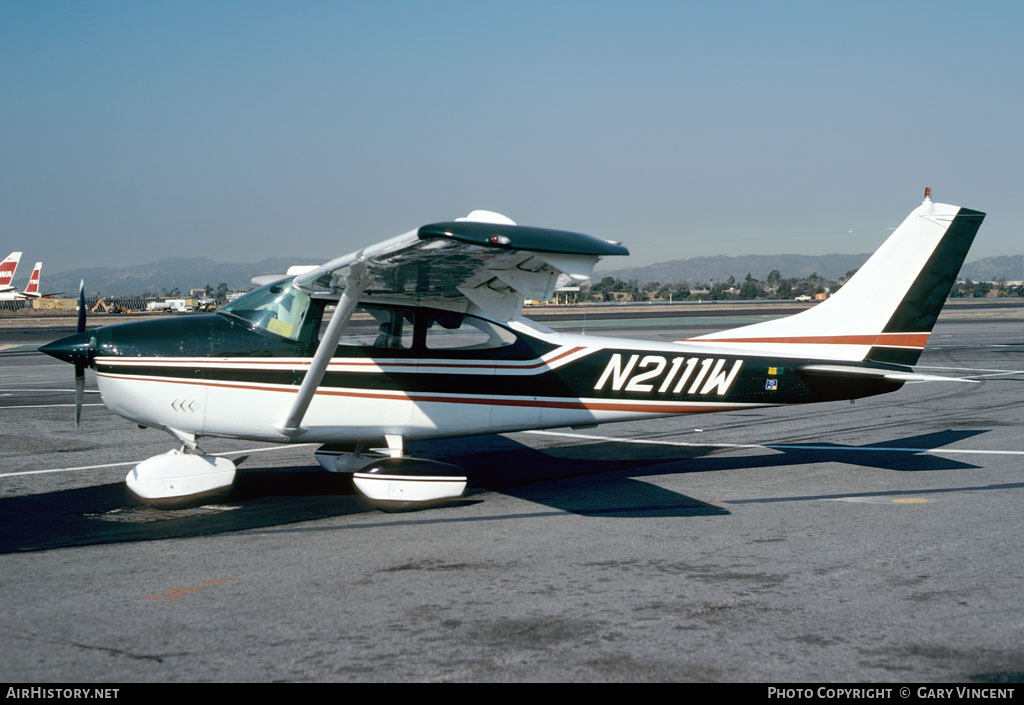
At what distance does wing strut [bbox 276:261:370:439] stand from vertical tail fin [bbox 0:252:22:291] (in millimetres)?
72795

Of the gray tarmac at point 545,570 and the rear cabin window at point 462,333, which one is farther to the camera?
the rear cabin window at point 462,333

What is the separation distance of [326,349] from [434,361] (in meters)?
1.26

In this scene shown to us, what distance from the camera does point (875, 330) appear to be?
32.2ft

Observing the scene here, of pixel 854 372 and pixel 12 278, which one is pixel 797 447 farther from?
pixel 12 278

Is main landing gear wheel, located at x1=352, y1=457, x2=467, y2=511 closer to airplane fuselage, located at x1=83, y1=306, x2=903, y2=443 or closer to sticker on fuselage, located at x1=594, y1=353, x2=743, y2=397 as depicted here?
airplane fuselage, located at x1=83, y1=306, x2=903, y2=443

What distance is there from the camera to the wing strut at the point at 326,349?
23.9 feet

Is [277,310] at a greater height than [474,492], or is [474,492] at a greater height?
[277,310]

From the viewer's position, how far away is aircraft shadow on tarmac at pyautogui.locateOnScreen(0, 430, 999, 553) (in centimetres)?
723

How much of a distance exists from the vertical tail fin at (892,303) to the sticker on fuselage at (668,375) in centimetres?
53

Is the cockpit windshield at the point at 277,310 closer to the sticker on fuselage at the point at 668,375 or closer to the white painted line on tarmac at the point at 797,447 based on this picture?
the sticker on fuselage at the point at 668,375

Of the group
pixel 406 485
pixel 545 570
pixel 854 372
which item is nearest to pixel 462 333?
pixel 406 485

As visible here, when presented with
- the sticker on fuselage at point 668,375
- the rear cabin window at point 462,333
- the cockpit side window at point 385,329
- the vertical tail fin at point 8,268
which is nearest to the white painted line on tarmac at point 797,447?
the sticker on fuselage at point 668,375

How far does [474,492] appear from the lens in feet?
28.4
